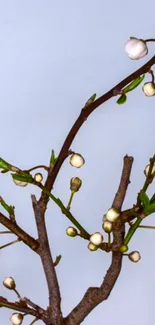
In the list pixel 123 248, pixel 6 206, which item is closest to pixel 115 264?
pixel 123 248

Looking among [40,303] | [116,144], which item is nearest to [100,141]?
[116,144]

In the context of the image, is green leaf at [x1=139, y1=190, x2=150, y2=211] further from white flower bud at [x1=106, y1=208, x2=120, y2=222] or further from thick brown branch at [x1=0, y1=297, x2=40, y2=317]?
thick brown branch at [x1=0, y1=297, x2=40, y2=317]

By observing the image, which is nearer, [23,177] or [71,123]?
[23,177]

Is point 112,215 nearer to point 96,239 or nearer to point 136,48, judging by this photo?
point 96,239

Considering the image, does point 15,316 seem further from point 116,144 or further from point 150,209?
point 116,144

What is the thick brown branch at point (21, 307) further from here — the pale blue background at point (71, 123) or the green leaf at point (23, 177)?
the pale blue background at point (71, 123)

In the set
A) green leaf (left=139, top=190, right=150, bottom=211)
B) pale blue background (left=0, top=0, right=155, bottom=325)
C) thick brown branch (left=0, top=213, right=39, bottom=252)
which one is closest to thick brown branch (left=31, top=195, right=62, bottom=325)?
thick brown branch (left=0, top=213, right=39, bottom=252)

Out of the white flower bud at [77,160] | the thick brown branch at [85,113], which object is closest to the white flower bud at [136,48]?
the thick brown branch at [85,113]

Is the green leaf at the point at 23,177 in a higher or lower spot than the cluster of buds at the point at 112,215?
higher
